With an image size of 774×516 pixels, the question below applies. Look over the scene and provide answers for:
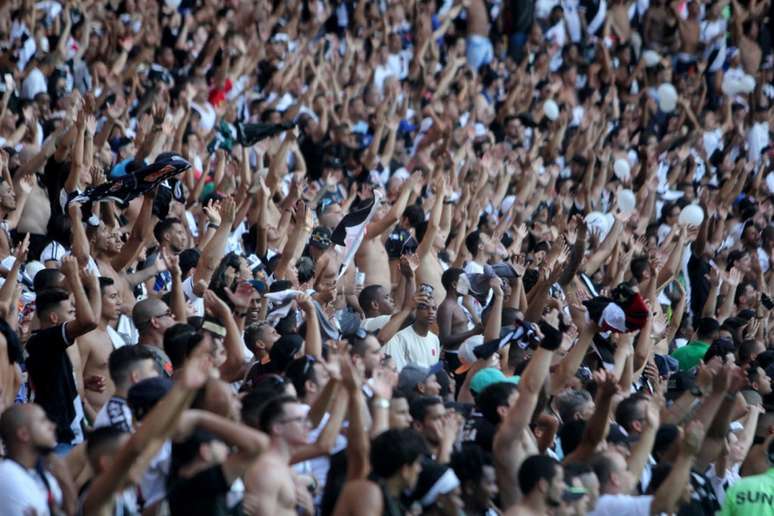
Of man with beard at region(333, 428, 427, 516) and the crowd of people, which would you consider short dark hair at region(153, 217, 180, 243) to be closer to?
the crowd of people

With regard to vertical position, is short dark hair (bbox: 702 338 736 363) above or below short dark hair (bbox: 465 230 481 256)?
below

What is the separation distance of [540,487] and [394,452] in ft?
2.08

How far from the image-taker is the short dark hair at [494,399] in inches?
264

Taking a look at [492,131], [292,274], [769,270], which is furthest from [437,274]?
[492,131]

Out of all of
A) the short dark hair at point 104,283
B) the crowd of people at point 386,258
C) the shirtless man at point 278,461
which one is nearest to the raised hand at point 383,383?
the crowd of people at point 386,258

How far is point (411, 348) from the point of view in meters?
8.61

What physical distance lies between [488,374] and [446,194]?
4.32 m

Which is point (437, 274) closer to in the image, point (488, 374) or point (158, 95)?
point (488, 374)

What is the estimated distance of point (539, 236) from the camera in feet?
41.0

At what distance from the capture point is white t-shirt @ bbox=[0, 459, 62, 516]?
500 centimetres

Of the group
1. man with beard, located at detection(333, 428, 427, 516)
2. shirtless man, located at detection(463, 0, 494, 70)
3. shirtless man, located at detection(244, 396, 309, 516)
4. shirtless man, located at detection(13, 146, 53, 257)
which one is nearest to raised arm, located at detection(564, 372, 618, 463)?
man with beard, located at detection(333, 428, 427, 516)

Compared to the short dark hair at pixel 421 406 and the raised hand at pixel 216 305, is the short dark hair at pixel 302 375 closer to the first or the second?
the short dark hair at pixel 421 406

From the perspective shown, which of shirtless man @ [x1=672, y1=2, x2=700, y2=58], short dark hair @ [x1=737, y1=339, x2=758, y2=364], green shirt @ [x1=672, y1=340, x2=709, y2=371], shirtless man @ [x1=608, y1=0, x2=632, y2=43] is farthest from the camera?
shirtless man @ [x1=608, y1=0, x2=632, y2=43]

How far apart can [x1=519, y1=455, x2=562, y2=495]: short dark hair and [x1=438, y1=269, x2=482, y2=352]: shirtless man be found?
11.5 feet
